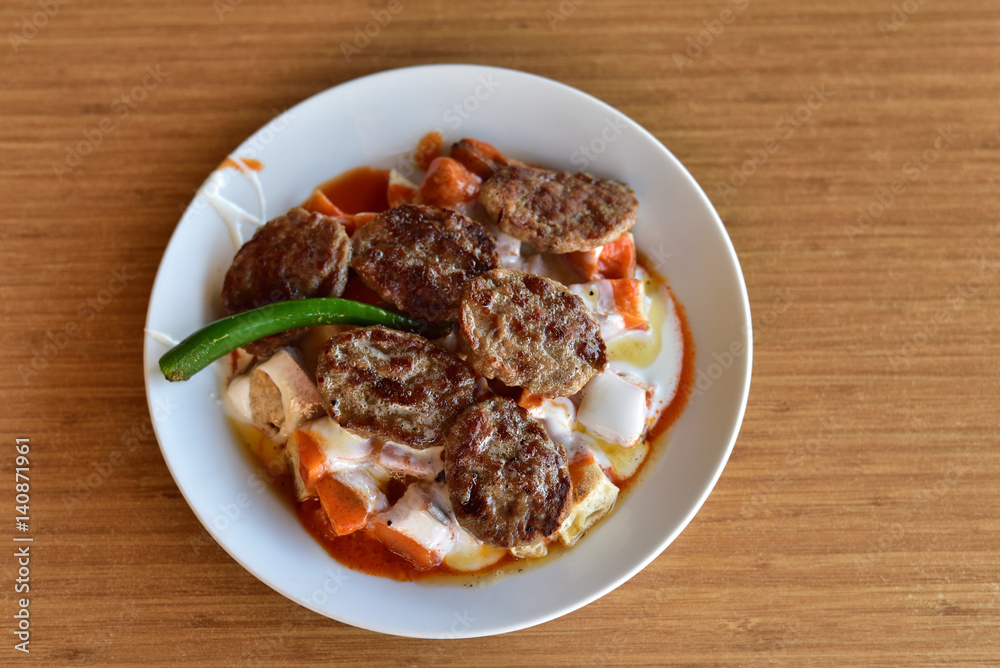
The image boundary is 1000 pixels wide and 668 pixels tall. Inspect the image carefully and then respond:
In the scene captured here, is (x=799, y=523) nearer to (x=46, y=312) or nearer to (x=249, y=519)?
(x=249, y=519)

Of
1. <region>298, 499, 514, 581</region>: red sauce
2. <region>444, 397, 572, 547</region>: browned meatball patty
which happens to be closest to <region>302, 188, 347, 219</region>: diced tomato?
<region>444, 397, 572, 547</region>: browned meatball patty

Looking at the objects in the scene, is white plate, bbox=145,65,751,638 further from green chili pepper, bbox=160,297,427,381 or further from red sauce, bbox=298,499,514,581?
green chili pepper, bbox=160,297,427,381

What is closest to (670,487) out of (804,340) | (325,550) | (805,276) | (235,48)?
(804,340)

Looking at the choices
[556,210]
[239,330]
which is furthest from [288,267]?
[556,210]

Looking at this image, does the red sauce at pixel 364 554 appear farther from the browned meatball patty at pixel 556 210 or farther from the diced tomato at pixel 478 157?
the diced tomato at pixel 478 157

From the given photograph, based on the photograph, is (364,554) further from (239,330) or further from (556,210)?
(556,210)

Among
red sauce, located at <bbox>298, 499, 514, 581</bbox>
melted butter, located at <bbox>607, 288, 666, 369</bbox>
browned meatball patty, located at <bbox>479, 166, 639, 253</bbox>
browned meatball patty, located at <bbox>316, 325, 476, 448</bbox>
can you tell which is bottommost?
red sauce, located at <bbox>298, 499, 514, 581</bbox>

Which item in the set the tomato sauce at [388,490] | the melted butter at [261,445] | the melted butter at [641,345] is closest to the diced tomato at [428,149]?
the tomato sauce at [388,490]
